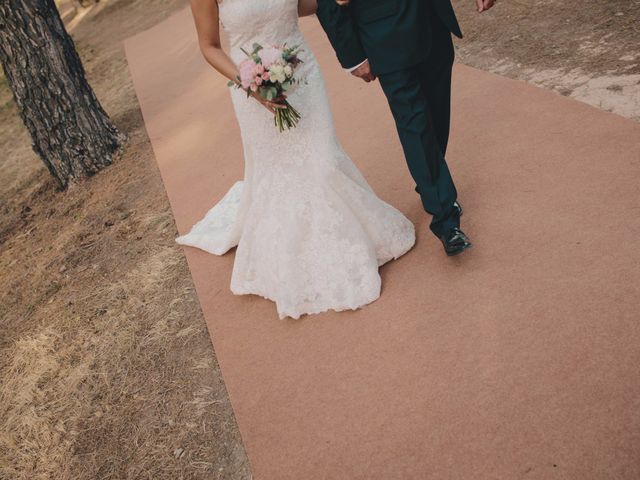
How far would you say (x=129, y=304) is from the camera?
3.96 meters

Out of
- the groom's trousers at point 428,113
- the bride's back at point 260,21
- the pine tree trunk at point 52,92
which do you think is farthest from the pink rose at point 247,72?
the pine tree trunk at point 52,92

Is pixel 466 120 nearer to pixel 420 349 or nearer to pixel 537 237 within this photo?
pixel 537 237

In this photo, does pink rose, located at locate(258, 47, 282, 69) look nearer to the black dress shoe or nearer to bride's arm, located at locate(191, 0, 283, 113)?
bride's arm, located at locate(191, 0, 283, 113)

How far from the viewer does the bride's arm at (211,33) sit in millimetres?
2949

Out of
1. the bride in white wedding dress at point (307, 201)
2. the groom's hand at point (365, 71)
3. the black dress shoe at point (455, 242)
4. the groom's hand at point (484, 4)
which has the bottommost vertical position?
the black dress shoe at point (455, 242)

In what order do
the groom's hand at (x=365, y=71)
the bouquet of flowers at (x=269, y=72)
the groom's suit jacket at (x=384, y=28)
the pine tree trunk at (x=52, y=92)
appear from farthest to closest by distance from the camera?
1. the pine tree trunk at (x=52, y=92)
2. the groom's hand at (x=365, y=71)
3. the bouquet of flowers at (x=269, y=72)
4. the groom's suit jacket at (x=384, y=28)

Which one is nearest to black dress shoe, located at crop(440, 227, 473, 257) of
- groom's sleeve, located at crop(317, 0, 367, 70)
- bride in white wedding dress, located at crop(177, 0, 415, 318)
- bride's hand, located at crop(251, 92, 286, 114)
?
bride in white wedding dress, located at crop(177, 0, 415, 318)

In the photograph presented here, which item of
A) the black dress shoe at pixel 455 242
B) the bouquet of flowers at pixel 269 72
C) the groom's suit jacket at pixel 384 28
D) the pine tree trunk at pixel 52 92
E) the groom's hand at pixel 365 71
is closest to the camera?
the groom's suit jacket at pixel 384 28

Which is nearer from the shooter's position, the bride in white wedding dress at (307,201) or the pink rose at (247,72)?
the pink rose at (247,72)

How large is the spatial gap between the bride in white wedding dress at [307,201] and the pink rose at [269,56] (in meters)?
0.23

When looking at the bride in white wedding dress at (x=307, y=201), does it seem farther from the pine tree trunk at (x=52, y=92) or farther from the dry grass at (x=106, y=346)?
the pine tree trunk at (x=52, y=92)

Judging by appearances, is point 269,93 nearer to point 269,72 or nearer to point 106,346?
point 269,72

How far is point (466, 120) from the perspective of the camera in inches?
177

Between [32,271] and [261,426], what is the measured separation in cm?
330
